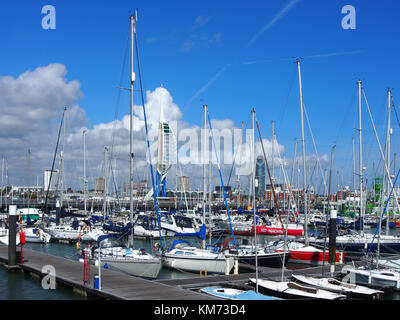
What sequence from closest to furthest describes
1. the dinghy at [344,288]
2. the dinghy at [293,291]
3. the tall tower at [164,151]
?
1. the dinghy at [293,291]
2. the dinghy at [344,288]
3. the tall tower at [164,151]

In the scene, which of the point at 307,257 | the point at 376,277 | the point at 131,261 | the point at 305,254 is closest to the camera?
the point at 376,277

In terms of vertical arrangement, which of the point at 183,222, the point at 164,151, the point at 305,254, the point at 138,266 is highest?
the point at 164,151

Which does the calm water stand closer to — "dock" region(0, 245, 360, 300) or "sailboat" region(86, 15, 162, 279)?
"dock" region(0, 245, 360, 300)

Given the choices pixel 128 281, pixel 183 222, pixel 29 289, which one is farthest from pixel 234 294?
pixel 183 222

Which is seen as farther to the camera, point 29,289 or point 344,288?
point 29,289

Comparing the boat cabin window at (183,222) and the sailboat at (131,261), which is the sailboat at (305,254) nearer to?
the sailboat at (131,261)

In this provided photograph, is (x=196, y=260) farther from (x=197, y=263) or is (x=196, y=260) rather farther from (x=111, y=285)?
(x=111, y=285)

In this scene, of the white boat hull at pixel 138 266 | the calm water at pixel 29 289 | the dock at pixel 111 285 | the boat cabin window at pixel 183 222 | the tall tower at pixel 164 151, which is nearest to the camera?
the dock at pixel 111 285

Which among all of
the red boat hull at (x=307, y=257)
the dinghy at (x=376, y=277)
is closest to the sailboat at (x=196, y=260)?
the red boat hull at (x=307, y=257)

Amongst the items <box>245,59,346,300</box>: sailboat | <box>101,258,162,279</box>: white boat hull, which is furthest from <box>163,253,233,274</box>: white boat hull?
<box>245,59,346,300</box>: sailboat
